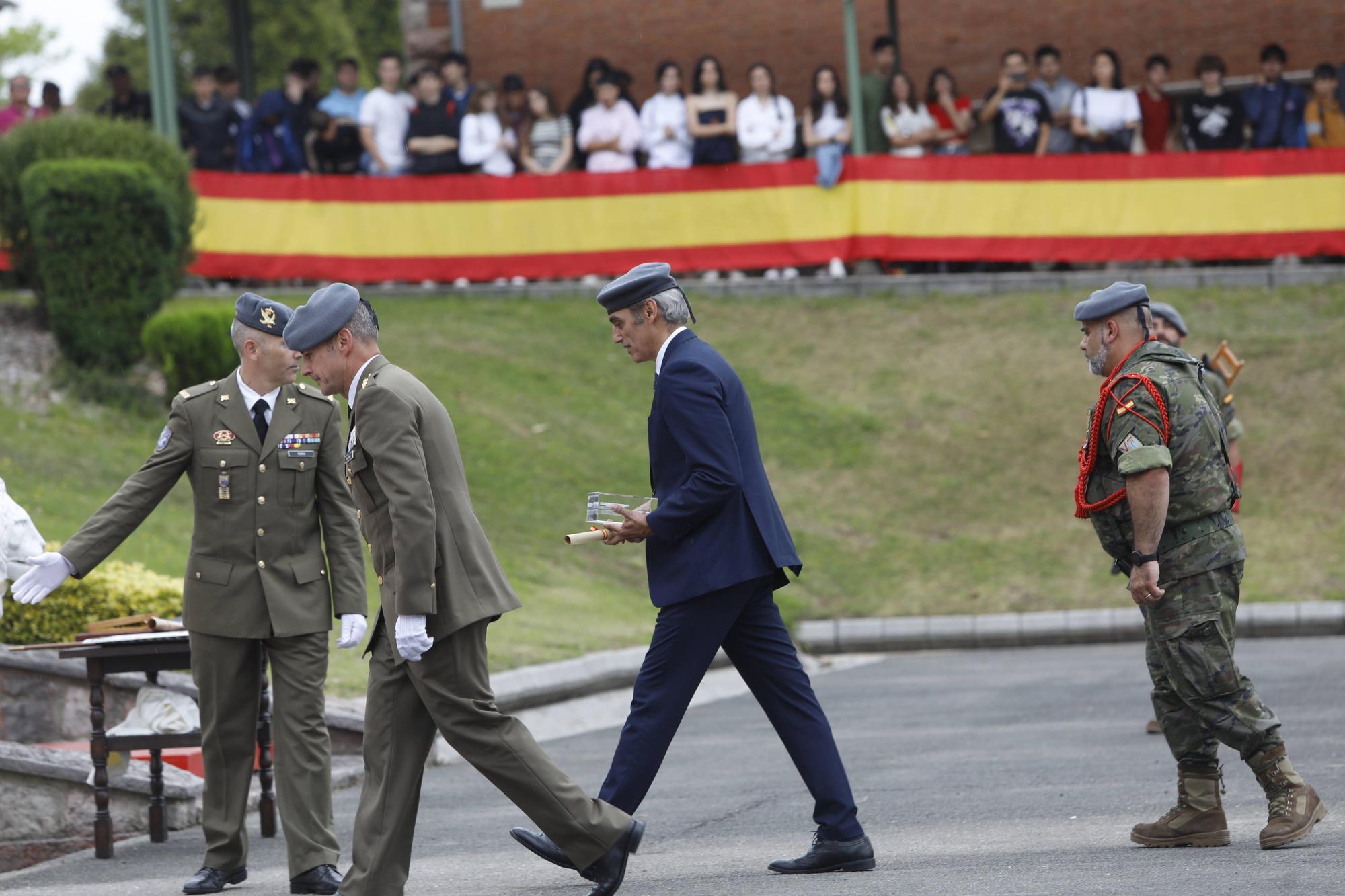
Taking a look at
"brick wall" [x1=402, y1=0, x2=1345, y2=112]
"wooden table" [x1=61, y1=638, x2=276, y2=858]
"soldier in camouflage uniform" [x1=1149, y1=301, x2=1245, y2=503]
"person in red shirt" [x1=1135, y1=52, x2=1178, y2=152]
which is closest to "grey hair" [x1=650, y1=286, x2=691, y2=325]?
"wooden table" [x1=61, y1=638, x2=276, y2=858]

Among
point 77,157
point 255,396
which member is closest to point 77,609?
point 255,396

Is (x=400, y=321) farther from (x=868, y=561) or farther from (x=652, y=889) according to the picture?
(x=652, y=889)

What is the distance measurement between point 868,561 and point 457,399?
4.38 m

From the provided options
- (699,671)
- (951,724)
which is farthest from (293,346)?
(951,724)

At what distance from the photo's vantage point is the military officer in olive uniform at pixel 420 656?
5.53 m

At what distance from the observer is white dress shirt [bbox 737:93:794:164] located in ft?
65.1

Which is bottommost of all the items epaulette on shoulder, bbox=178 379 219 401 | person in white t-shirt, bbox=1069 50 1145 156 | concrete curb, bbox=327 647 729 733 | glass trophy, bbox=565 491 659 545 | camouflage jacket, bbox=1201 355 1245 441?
concrete curb, bbox=327 647 729 733

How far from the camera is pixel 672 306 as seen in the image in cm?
611

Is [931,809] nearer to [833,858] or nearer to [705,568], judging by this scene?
[833,858]

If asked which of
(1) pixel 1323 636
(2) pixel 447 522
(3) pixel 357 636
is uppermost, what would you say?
(2) pixel 447 522

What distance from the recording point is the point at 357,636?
650cm

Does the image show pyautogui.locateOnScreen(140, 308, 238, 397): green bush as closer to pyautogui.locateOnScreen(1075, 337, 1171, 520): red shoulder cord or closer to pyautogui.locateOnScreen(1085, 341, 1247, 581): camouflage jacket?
pyautogui.locateOnScreen(1075, 337, 1171, 520): red shoulder cord

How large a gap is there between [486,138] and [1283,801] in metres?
15.3

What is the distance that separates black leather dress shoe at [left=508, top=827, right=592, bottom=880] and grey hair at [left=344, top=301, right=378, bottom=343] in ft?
5.46
